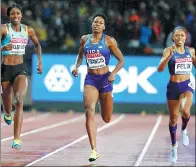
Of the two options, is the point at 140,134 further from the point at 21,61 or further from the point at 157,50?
the point at 21,61

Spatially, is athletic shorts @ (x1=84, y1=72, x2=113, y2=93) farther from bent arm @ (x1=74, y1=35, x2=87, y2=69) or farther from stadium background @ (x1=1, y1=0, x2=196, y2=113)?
stadium background @ (x1=1, y1=0, x2=196, y2=113)

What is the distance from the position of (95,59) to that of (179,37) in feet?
1.98

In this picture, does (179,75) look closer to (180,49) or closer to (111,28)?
(180,49)

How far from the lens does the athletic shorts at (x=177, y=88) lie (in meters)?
4.59

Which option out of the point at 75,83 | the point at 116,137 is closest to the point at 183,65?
the point at 75,83

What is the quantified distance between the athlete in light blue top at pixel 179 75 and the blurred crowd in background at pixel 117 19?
183 millimetres

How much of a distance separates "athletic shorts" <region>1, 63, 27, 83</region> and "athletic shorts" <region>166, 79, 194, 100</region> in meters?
1.09

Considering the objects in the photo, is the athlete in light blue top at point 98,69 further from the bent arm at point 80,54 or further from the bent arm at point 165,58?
the bent arm at point 165,58

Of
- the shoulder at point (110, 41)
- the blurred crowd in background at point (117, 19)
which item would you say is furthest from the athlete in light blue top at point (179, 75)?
the shoulder at point (110, 41)

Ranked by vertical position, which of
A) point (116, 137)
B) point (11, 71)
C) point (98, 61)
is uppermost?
point (98, 61)

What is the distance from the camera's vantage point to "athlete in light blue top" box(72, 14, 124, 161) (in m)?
4.37

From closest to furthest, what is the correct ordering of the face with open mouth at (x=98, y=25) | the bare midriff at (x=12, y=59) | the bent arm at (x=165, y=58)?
the face with open mouth at (x=98, y=25) < the bent arm at (x=165, y=58) < the bare midriff at (x=12, y=59)

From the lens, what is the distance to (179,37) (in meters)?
4.41

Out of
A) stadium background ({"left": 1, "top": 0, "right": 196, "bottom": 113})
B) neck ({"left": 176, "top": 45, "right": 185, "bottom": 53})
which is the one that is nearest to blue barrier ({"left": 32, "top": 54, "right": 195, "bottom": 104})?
stadium background ({"left": 1, "top": 0, "right": 196, "bottom": 113})
